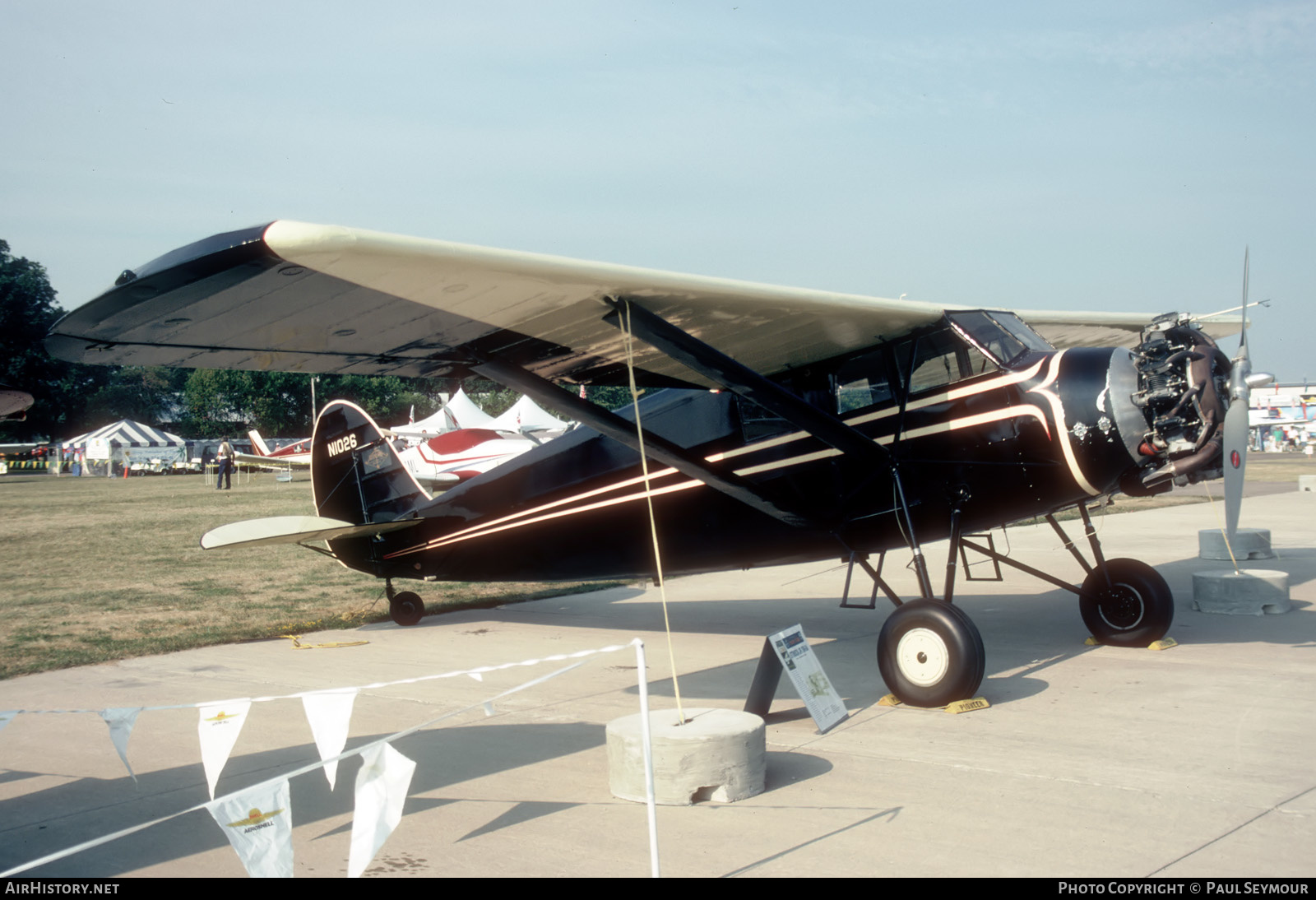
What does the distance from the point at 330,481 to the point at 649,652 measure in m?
4.12

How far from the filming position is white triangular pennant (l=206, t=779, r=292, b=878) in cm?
326

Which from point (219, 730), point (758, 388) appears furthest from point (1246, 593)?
point (219, 730)

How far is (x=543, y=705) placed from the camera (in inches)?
249

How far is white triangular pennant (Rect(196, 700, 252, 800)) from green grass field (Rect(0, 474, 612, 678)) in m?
4.96

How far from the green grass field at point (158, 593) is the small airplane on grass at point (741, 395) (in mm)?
1972

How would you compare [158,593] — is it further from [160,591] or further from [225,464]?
[225,464]

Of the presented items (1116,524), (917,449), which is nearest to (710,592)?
(917,449)

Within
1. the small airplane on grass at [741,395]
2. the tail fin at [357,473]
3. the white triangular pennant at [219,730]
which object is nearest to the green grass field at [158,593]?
the tail fin at [357,473]

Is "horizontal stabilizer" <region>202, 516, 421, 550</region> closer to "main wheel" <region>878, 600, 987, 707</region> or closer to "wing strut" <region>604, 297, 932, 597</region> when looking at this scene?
"wing strut" <region>604, 297, 932, 597</region>

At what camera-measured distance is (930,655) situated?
19.2 ft

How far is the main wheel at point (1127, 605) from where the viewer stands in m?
7.42

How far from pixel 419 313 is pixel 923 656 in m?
3.58

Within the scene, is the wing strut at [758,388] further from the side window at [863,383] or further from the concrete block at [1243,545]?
the concrete block at [1243,545]
